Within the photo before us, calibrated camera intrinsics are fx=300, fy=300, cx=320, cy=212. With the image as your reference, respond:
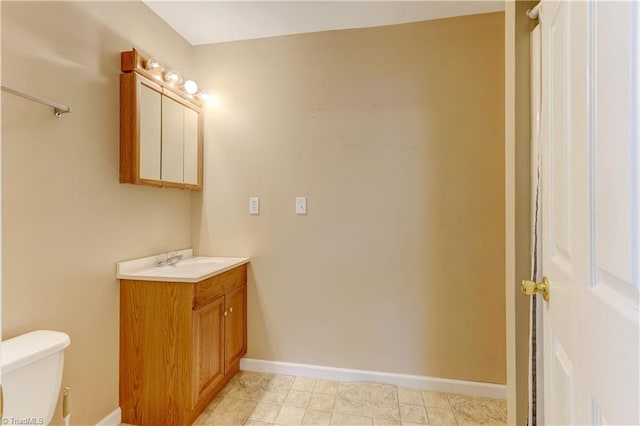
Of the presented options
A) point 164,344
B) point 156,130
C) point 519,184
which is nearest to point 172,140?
point 156,130

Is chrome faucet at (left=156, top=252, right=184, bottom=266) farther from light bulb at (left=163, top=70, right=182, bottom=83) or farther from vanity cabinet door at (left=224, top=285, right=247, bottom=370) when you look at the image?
light bulb at (left=163, top=70, right=182, bottom=83)

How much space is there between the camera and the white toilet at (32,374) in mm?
1001

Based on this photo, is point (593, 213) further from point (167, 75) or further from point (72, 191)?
point (167, 75)

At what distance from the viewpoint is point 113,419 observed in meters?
1.59

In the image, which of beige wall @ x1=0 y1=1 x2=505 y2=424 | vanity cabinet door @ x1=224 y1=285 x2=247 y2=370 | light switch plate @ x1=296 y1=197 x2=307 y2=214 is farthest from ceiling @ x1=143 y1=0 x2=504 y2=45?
vanity cabinet door @ x1=224 y1=285 x2=247 y2=370

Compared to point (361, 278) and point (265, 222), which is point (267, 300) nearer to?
point (265, 222)

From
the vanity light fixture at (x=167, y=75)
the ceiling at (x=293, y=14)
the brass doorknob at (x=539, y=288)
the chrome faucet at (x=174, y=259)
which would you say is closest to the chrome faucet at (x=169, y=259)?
the chrome faucet at (x=174, y=259)

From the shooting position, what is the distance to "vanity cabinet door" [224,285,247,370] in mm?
1951

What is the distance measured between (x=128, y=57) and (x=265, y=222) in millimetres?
1246

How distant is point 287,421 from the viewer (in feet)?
5.48

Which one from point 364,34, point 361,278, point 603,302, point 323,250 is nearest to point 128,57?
point 364,34

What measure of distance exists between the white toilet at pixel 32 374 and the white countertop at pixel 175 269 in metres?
0.46

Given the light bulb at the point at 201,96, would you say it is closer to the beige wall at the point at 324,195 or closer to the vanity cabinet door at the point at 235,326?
the beige wall at the point at 324,195

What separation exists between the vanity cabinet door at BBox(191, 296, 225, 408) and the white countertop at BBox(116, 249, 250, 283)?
19 centimetres
